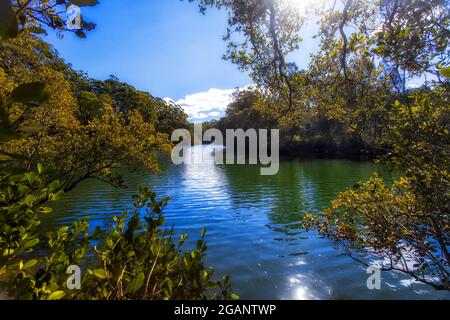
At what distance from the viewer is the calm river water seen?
8711mm

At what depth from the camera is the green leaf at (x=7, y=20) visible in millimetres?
605

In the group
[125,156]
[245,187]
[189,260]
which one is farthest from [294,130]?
[189,260]

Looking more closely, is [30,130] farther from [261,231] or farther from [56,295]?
[261,231]

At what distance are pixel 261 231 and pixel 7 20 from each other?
1450 cm

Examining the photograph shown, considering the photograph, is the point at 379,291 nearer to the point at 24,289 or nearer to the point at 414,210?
the point at 414,210

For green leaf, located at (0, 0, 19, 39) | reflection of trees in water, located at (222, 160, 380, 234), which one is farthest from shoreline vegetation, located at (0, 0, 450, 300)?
reflection of trees in water, located at (222, 160, 380, 234)

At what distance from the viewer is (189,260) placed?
274 cm

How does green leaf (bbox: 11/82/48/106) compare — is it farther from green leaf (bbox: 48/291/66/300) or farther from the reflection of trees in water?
the reflection of trees in water

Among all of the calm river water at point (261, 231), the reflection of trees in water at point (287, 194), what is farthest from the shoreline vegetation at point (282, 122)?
the reflection of trees in water at point (287, 194)

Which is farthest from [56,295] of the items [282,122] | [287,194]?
[287,194]

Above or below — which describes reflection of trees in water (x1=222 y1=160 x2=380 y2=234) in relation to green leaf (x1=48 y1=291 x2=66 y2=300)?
below

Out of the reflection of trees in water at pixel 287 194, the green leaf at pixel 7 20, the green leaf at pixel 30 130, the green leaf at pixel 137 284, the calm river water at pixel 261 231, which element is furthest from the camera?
the reflection of trees in water at pixel 287 194

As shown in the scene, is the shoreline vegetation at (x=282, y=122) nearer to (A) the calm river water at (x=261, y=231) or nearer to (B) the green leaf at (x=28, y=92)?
(B) the green leaf at (x=28, y=92)

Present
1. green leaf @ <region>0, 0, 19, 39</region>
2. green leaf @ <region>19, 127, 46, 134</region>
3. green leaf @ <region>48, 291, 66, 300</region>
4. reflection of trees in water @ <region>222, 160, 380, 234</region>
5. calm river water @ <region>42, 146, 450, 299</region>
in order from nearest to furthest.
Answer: green leaf @ <region>0, 0, 19, 39</region>
green leaf @ <region>19, 127, 46, 134</region>
green leaf @ <region>48, 291, 66, 300</region>
calm river water @ <region>42, 146, 450, 299</region>
reflection of trees in water @ <region>222, 160, 380, 234</region>
